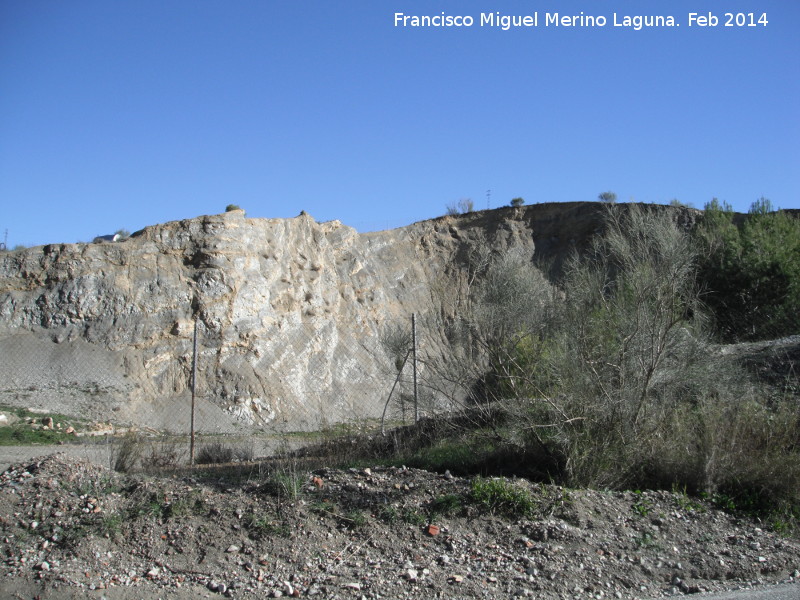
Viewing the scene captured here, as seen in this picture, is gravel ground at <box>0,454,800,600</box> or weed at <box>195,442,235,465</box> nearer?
gravel ground at <box>0,454,800,600</box>

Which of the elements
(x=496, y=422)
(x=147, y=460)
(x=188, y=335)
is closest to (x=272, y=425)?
(x=188, y=335)

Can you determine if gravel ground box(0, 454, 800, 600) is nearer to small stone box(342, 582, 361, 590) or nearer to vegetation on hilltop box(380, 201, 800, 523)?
small stone box(342, 582, 361, 590)

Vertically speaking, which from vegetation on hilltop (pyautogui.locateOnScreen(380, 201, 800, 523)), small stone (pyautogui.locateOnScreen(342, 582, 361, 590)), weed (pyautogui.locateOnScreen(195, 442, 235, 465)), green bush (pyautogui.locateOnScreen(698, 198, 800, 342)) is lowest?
weed (pyautogui.locateOnScreen(195, 442, 235, 465))

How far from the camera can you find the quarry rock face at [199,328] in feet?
67.1

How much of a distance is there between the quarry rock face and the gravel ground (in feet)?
40.8

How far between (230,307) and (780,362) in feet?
58.2

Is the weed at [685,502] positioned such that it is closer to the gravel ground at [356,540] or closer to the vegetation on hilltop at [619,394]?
the gravel ground at [356,540]

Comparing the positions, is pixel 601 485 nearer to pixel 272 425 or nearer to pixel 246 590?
pixel 246 590

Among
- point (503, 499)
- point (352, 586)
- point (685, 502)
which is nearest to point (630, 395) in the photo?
point (685, 502)

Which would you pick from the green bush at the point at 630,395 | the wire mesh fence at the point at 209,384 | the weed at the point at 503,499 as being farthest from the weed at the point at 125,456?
the wire mesh fence at the point at 209,384

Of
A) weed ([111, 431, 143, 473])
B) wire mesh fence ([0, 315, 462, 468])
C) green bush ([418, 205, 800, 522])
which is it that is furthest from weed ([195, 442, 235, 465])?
wire mesh fence ([0, 315, 462, 468])

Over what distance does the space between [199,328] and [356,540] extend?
61.2 ft

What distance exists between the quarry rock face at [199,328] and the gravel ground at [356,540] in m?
12.4

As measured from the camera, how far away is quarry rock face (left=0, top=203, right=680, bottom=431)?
67.1 ft
